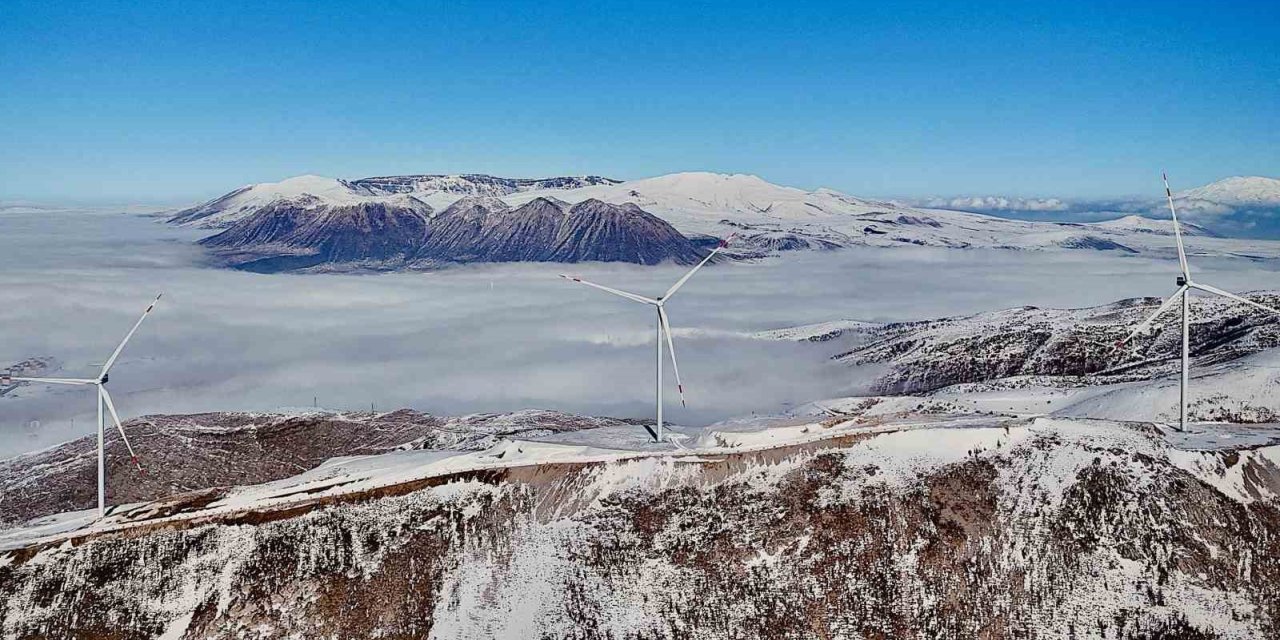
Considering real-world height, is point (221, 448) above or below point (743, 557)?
below

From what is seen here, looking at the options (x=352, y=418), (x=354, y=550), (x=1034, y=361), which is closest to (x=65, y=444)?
(x=352, y=418)

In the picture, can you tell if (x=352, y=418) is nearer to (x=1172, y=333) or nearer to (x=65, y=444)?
(x=65, y=444)

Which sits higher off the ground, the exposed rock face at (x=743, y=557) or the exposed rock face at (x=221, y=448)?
the exposed rock face at (x=743, y=557)

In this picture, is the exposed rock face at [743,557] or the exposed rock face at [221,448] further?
the exposed rock face at [221,448]

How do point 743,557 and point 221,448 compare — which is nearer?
point 743,557
